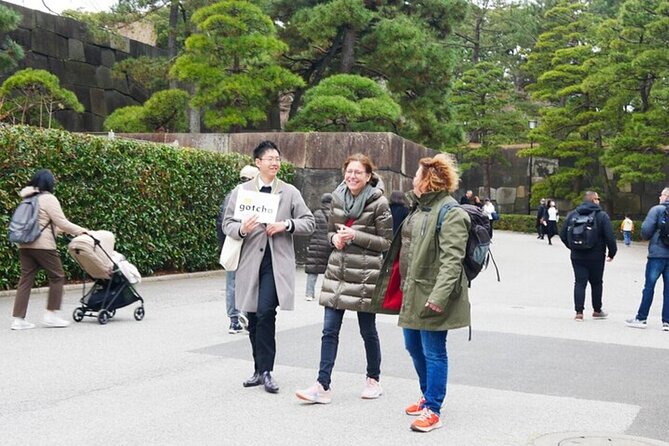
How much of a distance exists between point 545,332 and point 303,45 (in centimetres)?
1515

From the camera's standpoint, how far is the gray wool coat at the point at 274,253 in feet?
19.6

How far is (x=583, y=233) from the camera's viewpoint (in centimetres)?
1062

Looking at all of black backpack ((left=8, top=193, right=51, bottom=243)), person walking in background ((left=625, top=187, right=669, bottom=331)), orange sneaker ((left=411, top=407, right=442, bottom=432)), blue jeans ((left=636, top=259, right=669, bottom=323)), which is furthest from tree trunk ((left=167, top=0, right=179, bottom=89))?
orange sneaker ((left=411, top=407, right=442, bottom=432))

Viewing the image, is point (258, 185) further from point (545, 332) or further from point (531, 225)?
point (531, 225)

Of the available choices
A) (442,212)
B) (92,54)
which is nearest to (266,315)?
(442,212)

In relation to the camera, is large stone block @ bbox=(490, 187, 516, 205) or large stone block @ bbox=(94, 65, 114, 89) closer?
large stone block @ bbox=(94, 65, 114, 89)

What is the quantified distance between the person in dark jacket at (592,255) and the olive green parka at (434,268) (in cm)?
592

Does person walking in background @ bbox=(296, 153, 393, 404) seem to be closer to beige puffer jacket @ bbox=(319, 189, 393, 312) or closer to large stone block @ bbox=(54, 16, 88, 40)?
beige puffer jacket @ bbox=(319, 189, 393, 312)

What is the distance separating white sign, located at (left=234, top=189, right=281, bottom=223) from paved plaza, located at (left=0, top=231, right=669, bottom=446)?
125 cm

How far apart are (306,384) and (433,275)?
175cm

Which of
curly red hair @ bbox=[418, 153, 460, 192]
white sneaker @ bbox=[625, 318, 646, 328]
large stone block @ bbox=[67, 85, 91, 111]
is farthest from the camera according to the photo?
large stone block @ bbox=[67, 85, 91, 111]

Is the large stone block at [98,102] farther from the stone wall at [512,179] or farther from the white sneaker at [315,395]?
the white sneaker at [315,395]

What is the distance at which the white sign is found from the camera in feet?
20.0

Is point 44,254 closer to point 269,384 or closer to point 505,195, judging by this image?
point 269,384
